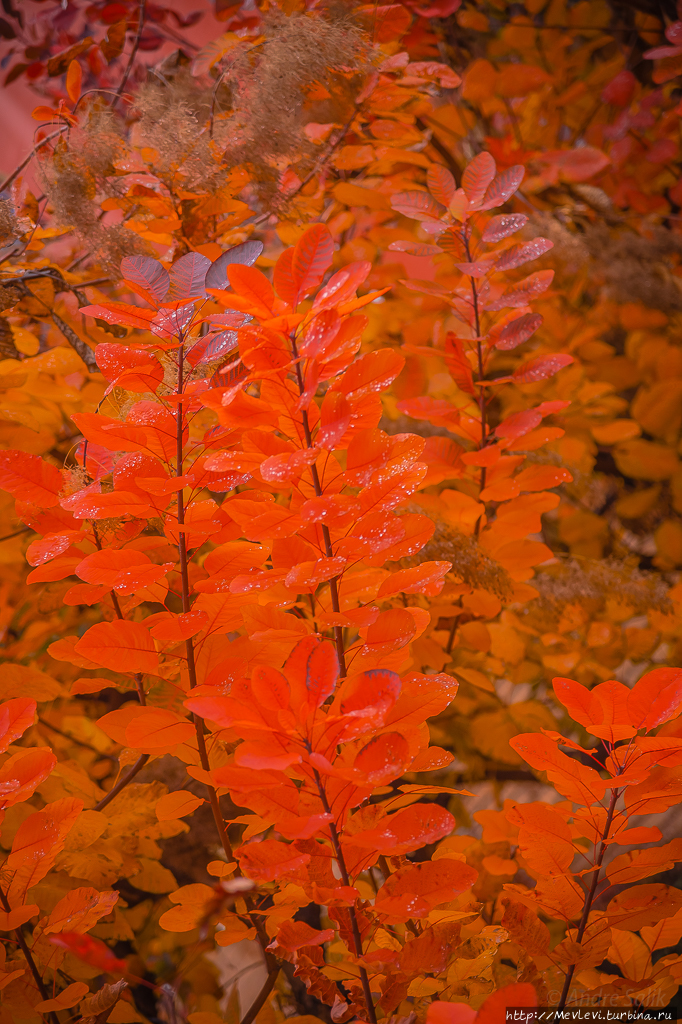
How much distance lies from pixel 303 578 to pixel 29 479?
0.22 meters

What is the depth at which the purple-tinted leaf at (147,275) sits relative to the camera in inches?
17.6

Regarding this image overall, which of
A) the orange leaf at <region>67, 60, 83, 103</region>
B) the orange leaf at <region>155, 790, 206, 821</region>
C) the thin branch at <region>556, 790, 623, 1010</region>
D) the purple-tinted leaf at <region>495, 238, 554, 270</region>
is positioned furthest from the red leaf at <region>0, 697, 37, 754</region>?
the orange leaf at <region>67, 60, 83, 103</region>

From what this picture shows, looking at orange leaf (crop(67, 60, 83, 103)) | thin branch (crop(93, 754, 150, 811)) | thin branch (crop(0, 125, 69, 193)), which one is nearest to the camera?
thin branch (crop(93, 754, 150, 811))

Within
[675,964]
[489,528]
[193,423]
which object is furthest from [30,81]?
[675,964]

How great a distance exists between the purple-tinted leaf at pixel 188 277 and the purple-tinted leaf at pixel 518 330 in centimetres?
25

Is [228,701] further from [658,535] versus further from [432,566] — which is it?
[658,535]

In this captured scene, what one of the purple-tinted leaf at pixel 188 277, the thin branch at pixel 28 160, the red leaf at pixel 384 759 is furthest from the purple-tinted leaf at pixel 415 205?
the red leaf at pixel 384 759

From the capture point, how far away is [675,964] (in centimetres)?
43

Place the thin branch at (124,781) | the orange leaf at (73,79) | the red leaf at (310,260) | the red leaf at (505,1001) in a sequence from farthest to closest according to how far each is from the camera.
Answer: the orange leaf at (73,79), the thin branch at (124,781), the red leaf at (310,260), the red leaf at (505,1001)

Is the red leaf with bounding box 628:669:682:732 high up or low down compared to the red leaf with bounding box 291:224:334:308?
down

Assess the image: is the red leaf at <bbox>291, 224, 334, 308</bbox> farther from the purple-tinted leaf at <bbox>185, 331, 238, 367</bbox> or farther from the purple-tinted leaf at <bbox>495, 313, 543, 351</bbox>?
the purple-tinted leaf at <bbox>495, 313, 543, 351</bbox>

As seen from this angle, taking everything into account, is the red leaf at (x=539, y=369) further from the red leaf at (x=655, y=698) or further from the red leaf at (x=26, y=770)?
the red leaf at (x=26, y=770)

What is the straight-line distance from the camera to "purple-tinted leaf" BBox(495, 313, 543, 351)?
56 cm

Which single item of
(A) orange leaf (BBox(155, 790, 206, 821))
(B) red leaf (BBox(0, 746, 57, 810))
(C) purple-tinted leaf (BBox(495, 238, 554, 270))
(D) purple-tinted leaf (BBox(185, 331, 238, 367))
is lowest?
(A) orange leaf (BBox(155, 790, 206, 821))
